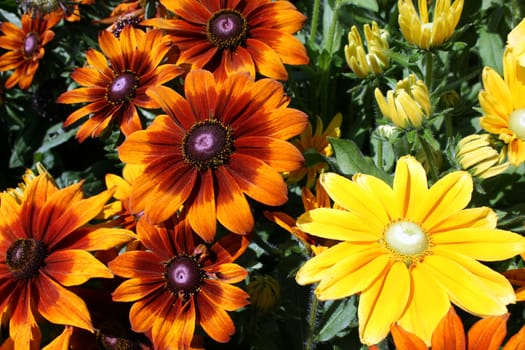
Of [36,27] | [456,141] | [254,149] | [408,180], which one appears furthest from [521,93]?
[36,27]

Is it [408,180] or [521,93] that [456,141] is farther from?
[408,180]

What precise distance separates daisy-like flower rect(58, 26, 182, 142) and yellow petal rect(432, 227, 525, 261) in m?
0.75

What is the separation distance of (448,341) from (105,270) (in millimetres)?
696

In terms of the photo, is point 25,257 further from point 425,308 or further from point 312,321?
Answer: point 425,308

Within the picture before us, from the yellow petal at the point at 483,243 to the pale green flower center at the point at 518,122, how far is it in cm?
28

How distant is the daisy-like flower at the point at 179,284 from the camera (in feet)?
4.39

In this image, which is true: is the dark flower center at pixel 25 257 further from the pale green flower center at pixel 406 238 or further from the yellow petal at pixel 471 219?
the yellow petal at pixel 471 219

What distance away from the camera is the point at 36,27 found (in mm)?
2260

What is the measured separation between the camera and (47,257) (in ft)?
4.54

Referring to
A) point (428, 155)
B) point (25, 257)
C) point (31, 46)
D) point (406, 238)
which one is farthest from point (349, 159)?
point (31, 46)

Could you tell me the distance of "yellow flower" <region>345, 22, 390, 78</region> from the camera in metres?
1.55

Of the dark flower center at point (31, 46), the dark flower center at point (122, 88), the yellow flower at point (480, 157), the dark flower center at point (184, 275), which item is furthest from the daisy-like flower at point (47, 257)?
the dark flower center at point (31, 46)

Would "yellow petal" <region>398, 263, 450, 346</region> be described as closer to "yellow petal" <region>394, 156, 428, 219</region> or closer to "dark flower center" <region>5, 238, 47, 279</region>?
"yellow petal" <region>394, 156, 428, 219</region>

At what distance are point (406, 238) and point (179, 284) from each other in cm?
52
